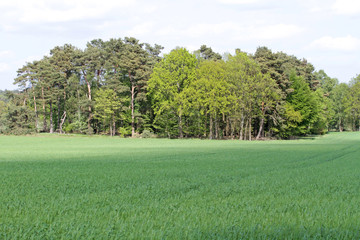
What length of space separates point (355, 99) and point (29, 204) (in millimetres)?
115345

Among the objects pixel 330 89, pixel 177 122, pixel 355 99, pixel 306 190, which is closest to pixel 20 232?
pixel 306 190

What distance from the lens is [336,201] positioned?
8.09 metres

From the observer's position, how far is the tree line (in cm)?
6000

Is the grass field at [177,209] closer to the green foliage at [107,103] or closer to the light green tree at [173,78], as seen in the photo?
the light green tree at [173,78]

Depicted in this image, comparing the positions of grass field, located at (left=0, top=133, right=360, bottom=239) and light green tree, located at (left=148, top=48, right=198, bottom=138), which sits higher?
light green tree, located at (left=148, top=48, right=198, bottom=138)

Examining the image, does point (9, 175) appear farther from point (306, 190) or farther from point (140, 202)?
point (306, 190)

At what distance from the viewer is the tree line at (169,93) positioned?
197 feet

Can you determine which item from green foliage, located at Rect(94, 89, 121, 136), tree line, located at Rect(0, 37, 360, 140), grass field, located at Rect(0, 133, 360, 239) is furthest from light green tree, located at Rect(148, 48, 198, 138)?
grass field, located at Rect(0, 133, 360, 239)

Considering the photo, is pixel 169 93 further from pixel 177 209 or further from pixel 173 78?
pixel 177 209

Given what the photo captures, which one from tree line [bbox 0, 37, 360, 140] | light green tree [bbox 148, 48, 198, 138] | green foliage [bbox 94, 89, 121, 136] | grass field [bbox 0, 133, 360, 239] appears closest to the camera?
grass field [bbox 0, 133, 360, 239]

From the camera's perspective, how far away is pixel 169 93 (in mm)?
64812

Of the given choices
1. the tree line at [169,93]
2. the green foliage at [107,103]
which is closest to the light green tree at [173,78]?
the tree line at [169,93]

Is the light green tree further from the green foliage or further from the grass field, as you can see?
the grass field

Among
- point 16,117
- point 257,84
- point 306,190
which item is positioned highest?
point 257,84
